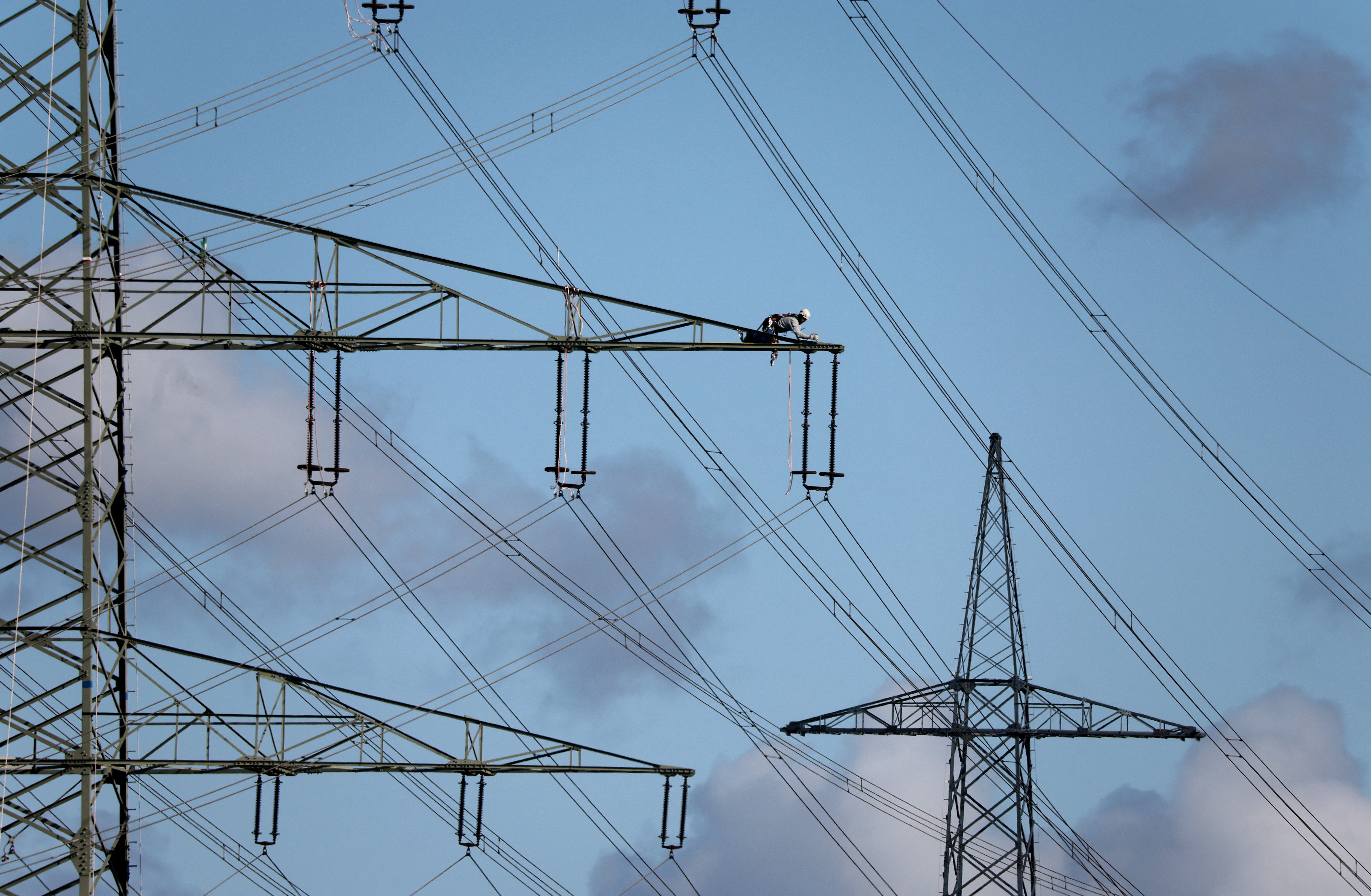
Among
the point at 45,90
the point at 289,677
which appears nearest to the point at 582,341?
the point at 289,677

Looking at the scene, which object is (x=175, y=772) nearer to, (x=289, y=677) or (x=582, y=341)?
(x=289, y=677)

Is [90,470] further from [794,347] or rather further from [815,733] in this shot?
[815,733]

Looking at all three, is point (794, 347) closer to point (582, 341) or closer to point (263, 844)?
point (582, 341)

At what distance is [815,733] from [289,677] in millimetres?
16853

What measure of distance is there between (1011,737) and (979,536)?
5.51 m

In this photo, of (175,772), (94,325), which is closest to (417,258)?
(94,325)

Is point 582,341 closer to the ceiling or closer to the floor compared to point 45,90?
closer to the floor

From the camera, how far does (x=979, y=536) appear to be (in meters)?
58.1

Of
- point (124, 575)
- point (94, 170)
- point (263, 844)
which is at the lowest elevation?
point (263, 844)

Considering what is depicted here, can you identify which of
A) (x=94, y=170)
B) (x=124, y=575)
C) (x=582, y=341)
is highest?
(x=94, y=170)

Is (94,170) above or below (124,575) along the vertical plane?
above

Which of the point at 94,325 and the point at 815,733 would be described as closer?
the point at 94,325

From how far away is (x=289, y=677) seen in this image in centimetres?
4575

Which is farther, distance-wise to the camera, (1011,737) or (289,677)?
(1011,737)
